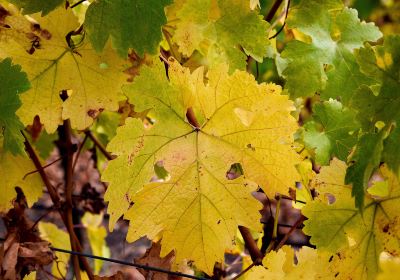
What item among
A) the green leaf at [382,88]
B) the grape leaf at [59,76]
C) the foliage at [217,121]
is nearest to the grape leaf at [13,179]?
the foliage at [217,121]

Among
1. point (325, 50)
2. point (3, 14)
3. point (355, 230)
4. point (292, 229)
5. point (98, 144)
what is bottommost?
point (98, 144)

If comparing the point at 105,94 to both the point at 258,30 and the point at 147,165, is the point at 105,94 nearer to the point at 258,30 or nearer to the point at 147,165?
the point at 147,165

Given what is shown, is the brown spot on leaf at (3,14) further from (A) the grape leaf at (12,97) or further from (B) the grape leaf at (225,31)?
(B) the grape leaf at (225,31)

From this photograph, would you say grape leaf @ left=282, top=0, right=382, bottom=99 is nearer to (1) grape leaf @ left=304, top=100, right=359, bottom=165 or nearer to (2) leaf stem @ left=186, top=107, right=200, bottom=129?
(1) grape leaf @ left=304, top=100, right=359, bottom=165

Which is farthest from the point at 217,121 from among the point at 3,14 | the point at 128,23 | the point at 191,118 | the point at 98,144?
the point at 98,144

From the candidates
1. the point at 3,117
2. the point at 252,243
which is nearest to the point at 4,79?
the point at 3,117

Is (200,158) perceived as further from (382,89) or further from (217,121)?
(382,89)

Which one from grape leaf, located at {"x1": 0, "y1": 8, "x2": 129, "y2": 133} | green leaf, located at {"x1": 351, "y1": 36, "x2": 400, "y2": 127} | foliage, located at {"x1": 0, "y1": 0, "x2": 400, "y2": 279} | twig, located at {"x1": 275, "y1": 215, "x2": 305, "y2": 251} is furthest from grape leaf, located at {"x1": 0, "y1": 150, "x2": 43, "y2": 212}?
green leaf, located at {"x1": 351, "y1": 36, "x2": 400, "y2": 127}
